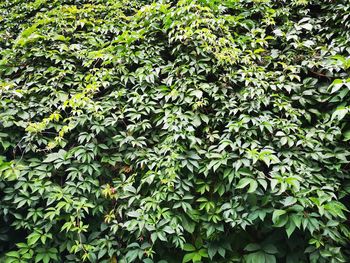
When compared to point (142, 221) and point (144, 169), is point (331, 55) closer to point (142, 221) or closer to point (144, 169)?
point (144, 169)

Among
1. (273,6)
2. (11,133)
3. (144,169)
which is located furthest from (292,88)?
(11,133)

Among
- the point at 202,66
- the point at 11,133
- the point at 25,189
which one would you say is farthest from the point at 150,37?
the point at 25,189

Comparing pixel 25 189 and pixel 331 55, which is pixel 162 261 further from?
pixel 331 55

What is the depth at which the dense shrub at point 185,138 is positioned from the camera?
1844mm

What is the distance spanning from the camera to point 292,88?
7.62 feet

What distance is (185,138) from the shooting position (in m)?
2.09

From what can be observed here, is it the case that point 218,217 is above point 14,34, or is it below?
below

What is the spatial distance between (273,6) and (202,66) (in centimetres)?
118

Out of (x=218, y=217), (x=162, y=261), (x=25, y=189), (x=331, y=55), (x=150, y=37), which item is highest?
(x=150, y=37)

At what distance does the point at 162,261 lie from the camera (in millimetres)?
1913

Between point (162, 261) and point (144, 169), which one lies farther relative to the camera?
point (144, 169)

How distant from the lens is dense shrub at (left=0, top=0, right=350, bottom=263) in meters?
1.84

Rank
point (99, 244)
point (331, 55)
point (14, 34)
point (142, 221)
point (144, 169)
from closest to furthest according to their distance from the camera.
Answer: point (142, 221) → point (99, 244) → point (144, 169) → point (331, 55) → point (14, 34)

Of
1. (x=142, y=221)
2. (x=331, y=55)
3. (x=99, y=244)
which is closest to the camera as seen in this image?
(x=142, y=221)
